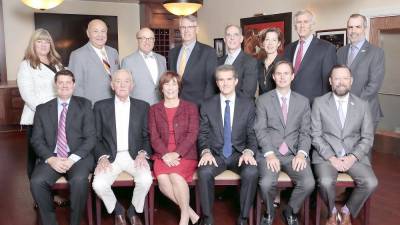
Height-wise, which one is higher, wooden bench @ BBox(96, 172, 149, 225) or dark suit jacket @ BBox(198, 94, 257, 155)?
dark suit jacket @ BBox(198, 94, 257, 155)

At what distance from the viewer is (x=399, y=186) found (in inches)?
157

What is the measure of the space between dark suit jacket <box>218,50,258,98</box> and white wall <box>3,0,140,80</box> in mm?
5756

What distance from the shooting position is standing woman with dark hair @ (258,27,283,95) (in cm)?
326

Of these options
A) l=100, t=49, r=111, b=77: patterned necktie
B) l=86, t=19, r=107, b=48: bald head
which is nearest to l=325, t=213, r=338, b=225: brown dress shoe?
l=100, t=49, r=111, b=77: patterned necktie

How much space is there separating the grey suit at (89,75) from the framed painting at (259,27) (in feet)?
10.4

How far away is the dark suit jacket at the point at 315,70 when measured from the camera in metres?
3.25

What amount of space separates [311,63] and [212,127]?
3.10 ft

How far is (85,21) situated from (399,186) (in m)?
6.56

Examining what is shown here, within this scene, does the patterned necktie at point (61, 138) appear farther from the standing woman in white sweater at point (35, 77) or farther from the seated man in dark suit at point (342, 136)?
the seated man in dark suit at point (342, 136)

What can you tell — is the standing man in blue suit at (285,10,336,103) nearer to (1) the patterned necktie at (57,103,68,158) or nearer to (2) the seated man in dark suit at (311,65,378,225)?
(2) the seated man in dark suit at (311,65,378,225)

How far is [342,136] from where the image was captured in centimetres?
298

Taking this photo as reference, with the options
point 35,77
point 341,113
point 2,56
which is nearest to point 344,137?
point 341,113

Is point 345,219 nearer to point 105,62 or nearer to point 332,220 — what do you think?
point 332,220

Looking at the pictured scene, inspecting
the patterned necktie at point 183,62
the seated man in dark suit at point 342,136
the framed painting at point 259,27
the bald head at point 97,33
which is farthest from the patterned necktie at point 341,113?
the framed painting at point 259,27
